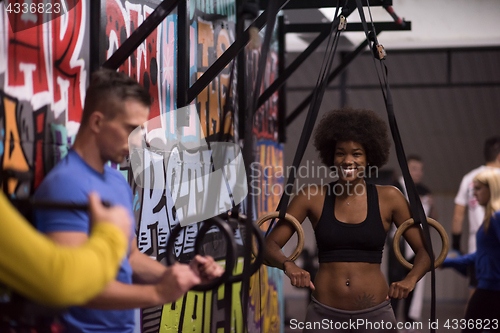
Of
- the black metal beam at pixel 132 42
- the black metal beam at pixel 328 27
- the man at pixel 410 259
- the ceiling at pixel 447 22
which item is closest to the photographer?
the black metal beam at pixel 132 42

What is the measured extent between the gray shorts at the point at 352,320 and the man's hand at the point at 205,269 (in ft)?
3.17

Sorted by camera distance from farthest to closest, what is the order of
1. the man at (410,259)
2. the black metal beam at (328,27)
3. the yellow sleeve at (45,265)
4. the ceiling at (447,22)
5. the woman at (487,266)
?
the ceiling at (447,22)
the man at (410,259)
the black metal beam at (328,27)
the woman at (487,266)
the yellow sleeve at (45,265)

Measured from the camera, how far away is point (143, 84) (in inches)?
95.3

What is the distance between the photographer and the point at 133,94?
4.99 ft

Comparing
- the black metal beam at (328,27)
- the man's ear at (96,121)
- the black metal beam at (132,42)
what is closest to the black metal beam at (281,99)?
the black metal beam at (328,27)

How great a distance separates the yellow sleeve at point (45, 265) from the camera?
1.04 metres

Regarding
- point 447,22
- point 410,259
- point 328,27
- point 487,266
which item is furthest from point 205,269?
point 447,22

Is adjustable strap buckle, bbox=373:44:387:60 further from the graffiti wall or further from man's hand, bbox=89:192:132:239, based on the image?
man's hand, bbox=89:192:132:239

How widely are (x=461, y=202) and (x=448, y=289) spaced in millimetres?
2715

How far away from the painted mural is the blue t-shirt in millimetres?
129

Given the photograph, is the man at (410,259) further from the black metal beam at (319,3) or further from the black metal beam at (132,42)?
the black metal beam at (132,42)

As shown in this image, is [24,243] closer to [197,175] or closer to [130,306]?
[130,306]

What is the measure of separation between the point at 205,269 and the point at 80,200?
17.5 inches

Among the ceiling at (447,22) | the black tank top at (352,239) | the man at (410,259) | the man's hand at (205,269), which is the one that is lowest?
the man at (410,259)
